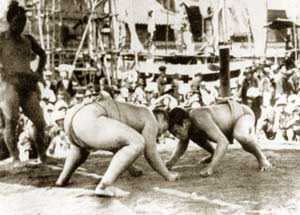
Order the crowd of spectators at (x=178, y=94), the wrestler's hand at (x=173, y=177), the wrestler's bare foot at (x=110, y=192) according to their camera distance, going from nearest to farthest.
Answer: the wrestler's bare foot at (x=110, y=192), the wrestler's hand at (x=173, y=177), the crowd of spectators at (x=178, y=94)

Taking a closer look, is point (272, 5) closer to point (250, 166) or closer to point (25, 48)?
point (250, 166)

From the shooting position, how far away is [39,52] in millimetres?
1503

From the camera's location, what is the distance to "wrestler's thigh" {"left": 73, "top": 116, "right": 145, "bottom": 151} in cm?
122

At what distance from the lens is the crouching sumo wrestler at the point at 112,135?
3.98 feet

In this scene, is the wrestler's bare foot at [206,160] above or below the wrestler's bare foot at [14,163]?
below

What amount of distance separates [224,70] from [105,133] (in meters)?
0.60

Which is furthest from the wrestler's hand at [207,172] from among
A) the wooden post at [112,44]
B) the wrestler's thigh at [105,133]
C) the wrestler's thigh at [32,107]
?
the wrestler's thigh at [32,107]

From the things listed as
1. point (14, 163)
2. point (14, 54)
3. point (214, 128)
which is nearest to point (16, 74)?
point (14, 54)

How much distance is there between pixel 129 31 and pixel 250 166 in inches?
22.3

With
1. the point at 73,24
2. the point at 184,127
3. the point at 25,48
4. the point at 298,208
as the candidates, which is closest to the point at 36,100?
the point at 25,48

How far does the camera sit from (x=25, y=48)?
4.84 feet

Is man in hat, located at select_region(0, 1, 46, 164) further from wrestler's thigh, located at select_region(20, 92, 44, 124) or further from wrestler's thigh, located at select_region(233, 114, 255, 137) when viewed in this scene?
wrestler's thigh, located at select_region(233, 114, 255, 137)

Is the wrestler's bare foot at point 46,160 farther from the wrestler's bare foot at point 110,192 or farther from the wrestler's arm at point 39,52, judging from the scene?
the wrestler's bare foot at point 110,192

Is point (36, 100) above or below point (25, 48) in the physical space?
below
